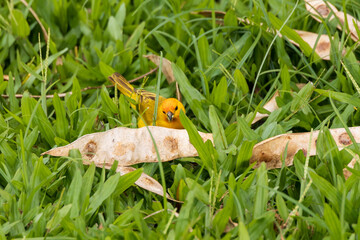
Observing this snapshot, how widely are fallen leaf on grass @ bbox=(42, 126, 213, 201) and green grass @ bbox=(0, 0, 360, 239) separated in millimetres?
54

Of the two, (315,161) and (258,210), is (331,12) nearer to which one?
(315,161)

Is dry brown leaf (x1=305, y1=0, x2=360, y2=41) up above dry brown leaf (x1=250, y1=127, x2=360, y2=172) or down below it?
above

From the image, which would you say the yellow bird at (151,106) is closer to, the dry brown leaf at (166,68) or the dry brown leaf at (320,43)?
the dry brown leaf at (166,68)

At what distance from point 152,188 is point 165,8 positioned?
1.81 m

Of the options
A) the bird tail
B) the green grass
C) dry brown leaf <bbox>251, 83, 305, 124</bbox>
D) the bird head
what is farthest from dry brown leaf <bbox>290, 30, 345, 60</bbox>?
the bird tail

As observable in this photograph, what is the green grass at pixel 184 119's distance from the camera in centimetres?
208

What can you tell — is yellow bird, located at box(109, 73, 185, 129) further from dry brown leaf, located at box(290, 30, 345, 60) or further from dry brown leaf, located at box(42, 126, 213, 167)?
dry brown leaf, located at box(290, 30, 345, 60)

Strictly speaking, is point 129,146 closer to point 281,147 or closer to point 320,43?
point 281,147

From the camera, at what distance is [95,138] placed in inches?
99.7

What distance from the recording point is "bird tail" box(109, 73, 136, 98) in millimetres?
3011

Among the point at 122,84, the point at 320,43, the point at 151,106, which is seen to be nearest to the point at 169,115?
the point at 151,106

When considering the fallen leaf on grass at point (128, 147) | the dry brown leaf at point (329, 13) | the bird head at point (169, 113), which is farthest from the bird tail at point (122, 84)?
the dry brown leaf at point (329, 13)

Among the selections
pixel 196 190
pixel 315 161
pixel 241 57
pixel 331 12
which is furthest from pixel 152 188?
pixel 331 12

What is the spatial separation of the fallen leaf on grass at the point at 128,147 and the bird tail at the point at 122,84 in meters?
0.47
